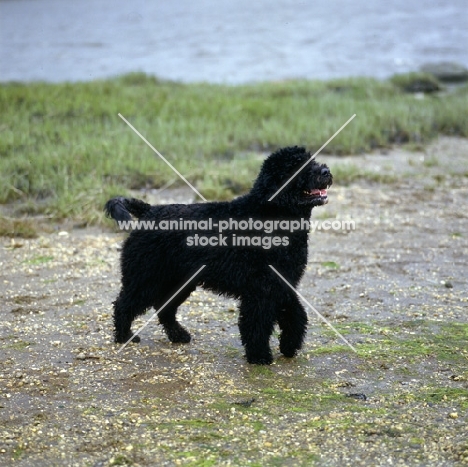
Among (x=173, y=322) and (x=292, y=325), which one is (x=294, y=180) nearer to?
(x=292, y=325)

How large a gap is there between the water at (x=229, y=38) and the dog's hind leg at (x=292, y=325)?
15.9m

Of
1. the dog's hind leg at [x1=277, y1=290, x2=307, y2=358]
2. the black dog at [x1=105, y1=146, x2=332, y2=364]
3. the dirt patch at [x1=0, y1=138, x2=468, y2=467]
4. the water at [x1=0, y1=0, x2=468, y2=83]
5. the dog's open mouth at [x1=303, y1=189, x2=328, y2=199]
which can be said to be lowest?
the dirt patch at [x1=0, y1=138, x2=468, y2=467]

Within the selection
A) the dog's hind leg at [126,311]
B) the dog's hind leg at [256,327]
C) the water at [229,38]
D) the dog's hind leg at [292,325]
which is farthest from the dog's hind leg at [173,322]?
the water at [229,38]

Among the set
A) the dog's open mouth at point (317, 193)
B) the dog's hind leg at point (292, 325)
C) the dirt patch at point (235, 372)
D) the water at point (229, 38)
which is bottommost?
the dirt patch at point (235, 372)

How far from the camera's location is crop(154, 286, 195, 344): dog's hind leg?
635 cm

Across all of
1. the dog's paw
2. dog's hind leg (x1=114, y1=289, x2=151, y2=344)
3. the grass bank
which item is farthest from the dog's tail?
the grass bank

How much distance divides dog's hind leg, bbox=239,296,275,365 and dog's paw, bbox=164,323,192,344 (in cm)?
65

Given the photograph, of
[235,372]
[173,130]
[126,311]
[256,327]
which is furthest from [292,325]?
[173,130]

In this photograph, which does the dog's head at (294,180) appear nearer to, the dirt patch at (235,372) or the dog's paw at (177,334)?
the dirt patch at (235,372)

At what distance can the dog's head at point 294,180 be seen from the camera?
223 inches

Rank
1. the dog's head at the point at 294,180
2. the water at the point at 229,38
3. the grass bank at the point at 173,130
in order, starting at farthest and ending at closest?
1. the water at the point at 229,38
2. the grass bank at the point at 173,130
3. the dog's head at the point at 294,180

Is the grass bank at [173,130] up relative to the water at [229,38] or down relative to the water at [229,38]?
down

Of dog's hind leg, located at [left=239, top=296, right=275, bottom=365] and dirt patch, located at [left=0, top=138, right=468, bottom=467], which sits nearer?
dirt patch, located at [left=0, top=138, right=468, bottom=467]

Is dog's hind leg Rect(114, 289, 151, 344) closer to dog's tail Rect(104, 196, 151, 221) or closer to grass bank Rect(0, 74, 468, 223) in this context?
dog's tail Rect(104, 196, 151, 221)
